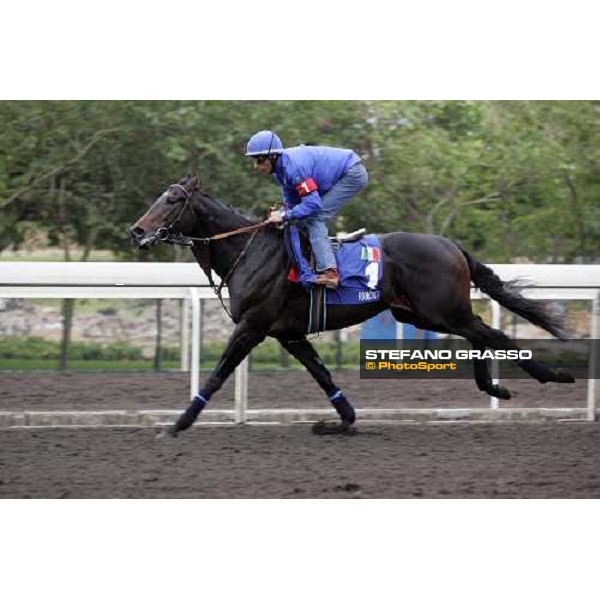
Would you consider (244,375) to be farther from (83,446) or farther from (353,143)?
(353,143)

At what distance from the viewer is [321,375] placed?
29.5 ft

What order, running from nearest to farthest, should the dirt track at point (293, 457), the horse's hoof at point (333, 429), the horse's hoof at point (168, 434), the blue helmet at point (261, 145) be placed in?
the dirt track at point (293, 457) < the blue helmet at point (261, 145) < the horse's hoof at point (168, 434) < the horse's hoof at point (333, 429)

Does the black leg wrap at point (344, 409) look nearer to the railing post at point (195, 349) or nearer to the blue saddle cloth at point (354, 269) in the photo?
the blue saddle cloth at point (354, 269)

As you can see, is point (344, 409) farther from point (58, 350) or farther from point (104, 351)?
point (58, 350)

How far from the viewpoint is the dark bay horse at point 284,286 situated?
8.62m

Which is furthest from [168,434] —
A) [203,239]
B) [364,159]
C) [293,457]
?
[364,159]

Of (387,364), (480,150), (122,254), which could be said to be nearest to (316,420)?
(387,364)

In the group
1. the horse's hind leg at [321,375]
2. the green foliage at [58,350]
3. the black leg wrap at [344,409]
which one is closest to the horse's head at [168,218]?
the horse's hind leg at [321,375]

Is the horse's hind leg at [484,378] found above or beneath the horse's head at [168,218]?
beneath

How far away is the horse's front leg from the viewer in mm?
8469

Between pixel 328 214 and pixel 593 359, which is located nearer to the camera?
pixel 328 214

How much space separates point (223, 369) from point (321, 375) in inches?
33.7

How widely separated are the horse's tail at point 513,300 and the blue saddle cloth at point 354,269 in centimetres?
82

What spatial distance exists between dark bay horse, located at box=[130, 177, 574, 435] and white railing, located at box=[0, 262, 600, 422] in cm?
99
